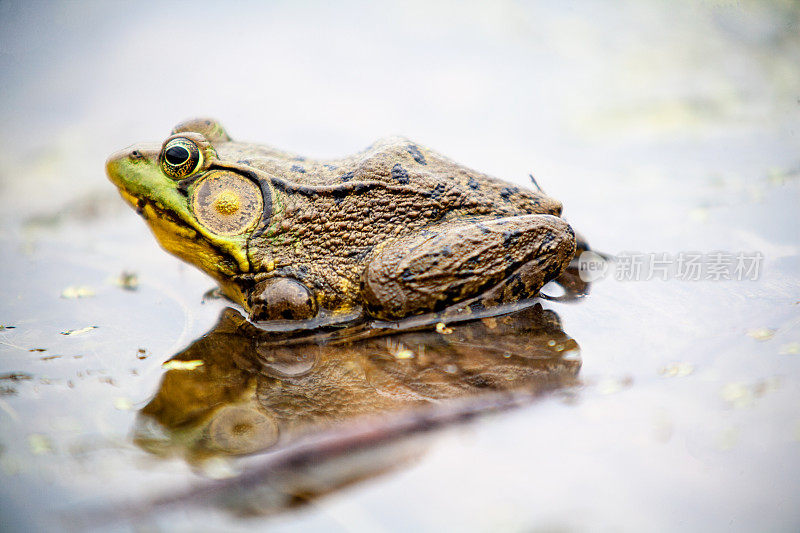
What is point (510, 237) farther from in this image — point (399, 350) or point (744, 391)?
point (744, 391)

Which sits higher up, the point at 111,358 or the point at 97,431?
the point at 111,358

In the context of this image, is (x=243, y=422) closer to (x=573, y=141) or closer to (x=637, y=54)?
(x=573, y=141)

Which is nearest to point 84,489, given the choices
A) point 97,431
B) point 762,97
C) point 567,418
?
point 97,431

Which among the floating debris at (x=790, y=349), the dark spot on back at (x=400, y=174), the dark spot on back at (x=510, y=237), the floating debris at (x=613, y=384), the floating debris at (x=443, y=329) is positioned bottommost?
the floating debris at (x=790, y=349)

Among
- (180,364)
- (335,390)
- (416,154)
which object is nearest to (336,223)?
(416,154)

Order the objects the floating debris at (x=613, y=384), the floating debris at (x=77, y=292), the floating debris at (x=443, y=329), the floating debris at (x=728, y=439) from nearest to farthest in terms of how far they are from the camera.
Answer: the floating debris at (x=728, y=439) → the floating debris at (x=613, y=384) → the floating debris at (x=443, y=329) → the floating debris at (x=77, y=292)

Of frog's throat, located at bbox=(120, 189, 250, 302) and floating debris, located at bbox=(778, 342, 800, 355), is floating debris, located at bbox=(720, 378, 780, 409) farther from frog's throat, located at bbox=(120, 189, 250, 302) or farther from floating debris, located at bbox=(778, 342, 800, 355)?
frog's throat, located at bbox=(120, 189, 250, 302)

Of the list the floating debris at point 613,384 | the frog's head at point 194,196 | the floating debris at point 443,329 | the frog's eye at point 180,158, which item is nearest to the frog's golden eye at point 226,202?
the frog's head at point 194,196

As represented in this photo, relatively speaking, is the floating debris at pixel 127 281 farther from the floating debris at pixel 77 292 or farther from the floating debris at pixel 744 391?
the floating debris at pixel 744 391
